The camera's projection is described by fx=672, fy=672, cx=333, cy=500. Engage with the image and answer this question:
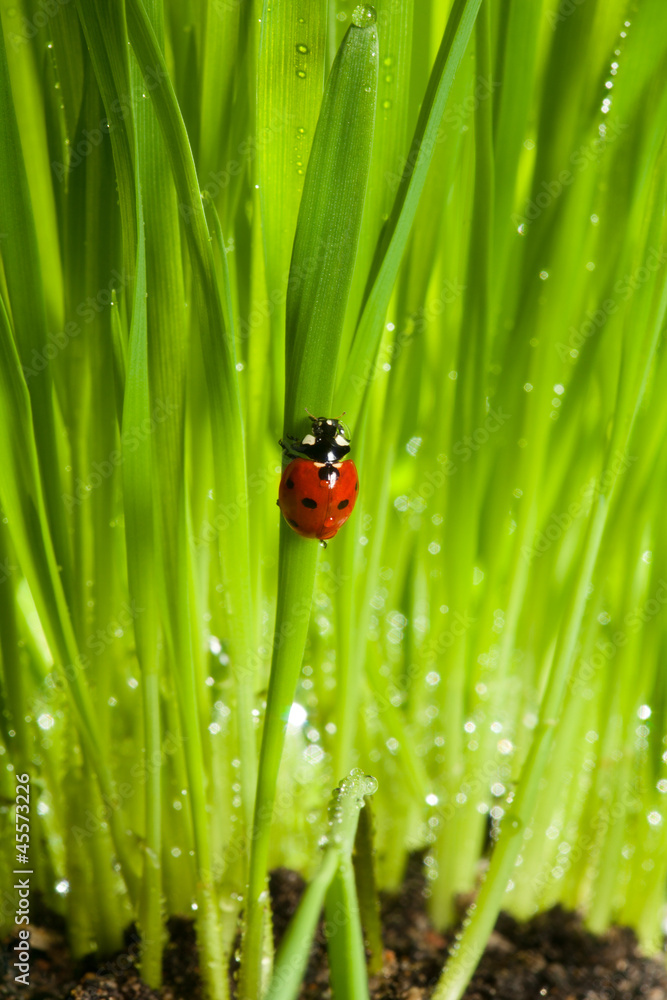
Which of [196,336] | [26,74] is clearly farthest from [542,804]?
[26,74]

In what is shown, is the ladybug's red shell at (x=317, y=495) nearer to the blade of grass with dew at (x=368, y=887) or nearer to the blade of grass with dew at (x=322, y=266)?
the blade of grass with dew at (x=322, y=266)

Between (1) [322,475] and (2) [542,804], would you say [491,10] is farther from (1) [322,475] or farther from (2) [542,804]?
(2) [542,804]

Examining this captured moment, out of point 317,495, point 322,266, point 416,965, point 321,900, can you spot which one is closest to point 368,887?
point 416,965

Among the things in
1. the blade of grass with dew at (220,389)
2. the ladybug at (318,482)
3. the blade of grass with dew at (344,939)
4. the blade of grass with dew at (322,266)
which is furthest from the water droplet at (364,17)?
the blade of grass with dew at (344,939)

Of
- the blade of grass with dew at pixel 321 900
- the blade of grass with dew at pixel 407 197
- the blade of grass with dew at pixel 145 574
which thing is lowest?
the blade of grass with dew at pixel 321 900

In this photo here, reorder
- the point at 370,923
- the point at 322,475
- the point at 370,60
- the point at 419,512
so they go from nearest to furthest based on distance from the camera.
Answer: the point at 370,60, the point at 322,475, the point at 370,923, the point at 419,512

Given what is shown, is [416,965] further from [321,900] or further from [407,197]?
[407,197]

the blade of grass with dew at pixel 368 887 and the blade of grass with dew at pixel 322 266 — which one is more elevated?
the blade of grass with dew at pixel 322 266
